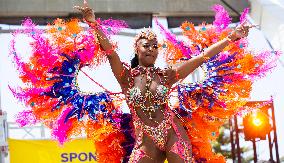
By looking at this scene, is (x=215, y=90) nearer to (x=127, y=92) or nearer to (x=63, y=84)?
(x=127, y=92)

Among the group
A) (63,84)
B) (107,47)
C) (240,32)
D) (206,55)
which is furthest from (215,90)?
(63,84)

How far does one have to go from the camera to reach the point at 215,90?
13.7 ft

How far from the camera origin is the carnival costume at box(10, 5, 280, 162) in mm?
3871

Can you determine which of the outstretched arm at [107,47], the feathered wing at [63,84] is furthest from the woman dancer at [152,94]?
the feathered wing at [63,84]

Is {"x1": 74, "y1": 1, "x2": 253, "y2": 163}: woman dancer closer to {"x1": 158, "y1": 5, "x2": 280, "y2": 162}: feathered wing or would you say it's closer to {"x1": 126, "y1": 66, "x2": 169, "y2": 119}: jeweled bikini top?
{"x1": 126, "y1": 66, "x2": 169, "y2": 119}: jeweled bikini top

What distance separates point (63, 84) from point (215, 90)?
3.29 ft

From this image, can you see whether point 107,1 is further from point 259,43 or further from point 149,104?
point 149,104

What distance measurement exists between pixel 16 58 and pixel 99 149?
812 mm

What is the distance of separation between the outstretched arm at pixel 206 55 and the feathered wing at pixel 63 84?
46cm

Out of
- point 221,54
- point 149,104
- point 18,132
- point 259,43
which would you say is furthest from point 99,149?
point 18,132

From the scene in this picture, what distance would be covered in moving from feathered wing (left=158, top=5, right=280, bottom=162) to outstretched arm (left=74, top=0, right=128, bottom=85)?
0.47 m

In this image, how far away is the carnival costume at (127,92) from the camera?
387 cm

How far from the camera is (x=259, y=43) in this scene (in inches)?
244

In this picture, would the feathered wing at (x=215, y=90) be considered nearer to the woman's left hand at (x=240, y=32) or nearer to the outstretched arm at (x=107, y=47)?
the woman's left hand at (x=240, y=32)
